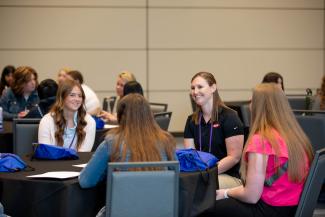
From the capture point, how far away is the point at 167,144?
11.5 feet

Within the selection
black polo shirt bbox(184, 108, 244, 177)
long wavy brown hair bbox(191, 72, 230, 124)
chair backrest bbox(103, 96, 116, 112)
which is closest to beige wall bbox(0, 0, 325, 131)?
chair backrest bbox(103, 96, 116, 112)

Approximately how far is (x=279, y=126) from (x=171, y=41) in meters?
6.25

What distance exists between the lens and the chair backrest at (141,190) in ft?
10.6

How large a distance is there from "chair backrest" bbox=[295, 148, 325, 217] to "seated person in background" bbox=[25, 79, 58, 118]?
299 centimetres

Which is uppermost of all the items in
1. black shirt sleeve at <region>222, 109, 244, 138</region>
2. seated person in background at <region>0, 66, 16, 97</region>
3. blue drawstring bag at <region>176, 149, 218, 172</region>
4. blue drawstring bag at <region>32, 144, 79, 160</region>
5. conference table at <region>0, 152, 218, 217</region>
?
seated person in background at <region>0, 66, 16, 97</region>

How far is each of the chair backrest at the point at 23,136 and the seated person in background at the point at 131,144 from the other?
72.7 inches

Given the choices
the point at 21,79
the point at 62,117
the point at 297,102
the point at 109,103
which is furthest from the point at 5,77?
the point at 297,102

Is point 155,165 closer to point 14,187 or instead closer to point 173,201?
point 173,201

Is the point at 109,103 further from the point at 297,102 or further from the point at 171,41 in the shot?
the point at 297,102

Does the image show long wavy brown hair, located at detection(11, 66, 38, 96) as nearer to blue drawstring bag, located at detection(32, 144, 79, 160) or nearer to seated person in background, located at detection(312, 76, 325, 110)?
blue drawstring bag, located at detection(32, 144, 79, 160)

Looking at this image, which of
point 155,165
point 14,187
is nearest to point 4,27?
point 14,187

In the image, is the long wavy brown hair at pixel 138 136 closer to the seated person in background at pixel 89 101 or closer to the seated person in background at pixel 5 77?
the seated person in background at pixel 89 101

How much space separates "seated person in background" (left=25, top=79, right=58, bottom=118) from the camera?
5.80m

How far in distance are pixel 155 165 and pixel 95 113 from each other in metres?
4.19
